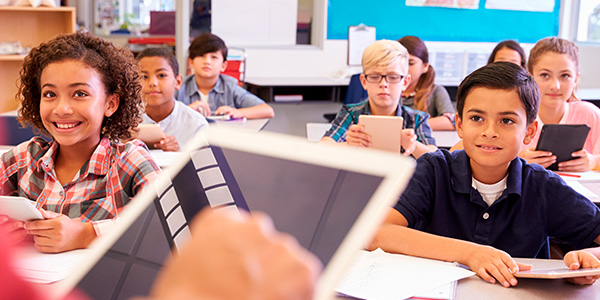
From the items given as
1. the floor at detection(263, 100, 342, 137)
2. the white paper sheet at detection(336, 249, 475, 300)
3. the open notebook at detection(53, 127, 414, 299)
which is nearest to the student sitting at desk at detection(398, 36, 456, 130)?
the floor at detection(263, 100, 342, 137)

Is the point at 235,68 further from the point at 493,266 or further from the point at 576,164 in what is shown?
the point at 493,266

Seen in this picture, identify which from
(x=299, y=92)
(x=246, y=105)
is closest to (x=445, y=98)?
(x=246, y=105)

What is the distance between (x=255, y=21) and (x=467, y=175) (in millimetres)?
4583

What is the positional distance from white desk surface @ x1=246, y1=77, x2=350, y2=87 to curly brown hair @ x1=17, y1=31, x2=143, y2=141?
3.53 m

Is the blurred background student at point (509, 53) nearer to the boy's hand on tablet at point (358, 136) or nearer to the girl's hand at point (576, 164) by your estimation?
the girl's hand at point (576, 164)

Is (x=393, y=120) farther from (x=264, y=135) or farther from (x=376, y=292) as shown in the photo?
(x=264, y=135)

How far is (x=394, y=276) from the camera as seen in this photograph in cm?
125

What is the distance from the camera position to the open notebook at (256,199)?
0.38 m

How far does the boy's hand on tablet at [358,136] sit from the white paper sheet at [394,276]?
0.98 meters

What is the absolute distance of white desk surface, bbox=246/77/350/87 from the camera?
5309 millimetres

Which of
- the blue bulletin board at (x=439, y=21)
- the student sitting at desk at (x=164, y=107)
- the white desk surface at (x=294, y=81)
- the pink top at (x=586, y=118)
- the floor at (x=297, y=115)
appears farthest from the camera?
the blue bulletin board at (x=439, y=21)

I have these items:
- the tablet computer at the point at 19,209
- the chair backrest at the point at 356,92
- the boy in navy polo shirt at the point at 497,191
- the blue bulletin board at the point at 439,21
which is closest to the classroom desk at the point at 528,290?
the boy in navy polo shirt at the point at 497,191

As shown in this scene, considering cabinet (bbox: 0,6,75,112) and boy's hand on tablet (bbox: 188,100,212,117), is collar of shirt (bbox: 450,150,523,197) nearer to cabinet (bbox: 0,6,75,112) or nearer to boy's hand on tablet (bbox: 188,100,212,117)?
boy's hand on tablet (bbox: 188,100,212,117)

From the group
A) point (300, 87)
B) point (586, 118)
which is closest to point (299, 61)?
point (300, 87)
